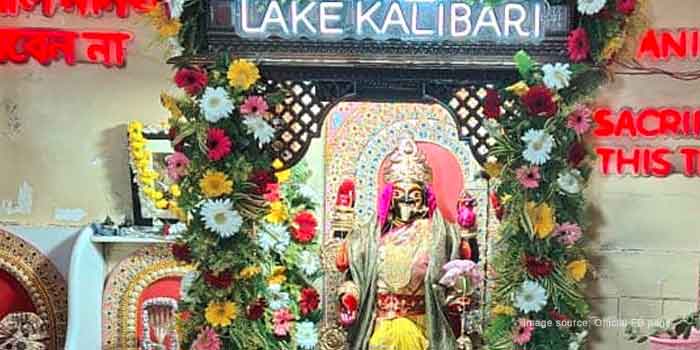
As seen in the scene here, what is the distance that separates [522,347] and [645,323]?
52 centimetres

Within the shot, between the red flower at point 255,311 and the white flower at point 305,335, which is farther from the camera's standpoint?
the white flower at point 305,335

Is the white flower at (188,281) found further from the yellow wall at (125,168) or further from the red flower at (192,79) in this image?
the red flower at (192,79)

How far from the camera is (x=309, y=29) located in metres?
3.42

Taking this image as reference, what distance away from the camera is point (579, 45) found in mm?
3311

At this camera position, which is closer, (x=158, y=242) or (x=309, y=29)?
(x=309, y=29)

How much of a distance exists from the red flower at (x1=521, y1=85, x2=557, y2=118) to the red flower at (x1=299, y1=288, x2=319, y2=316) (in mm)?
1045

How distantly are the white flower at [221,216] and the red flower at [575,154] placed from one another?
1167mm

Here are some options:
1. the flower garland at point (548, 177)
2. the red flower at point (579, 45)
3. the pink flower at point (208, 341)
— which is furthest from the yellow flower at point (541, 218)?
the pink flower at point (208, 341)

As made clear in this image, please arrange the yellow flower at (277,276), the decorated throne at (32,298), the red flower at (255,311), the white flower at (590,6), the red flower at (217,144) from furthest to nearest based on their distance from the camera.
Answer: the decorated throne at (32,298) → the yellow flower at (277,276) → the red flower at (255,311) → the red flower at (217,144) → the white flower at (590,6)

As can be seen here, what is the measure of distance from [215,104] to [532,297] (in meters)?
1.28

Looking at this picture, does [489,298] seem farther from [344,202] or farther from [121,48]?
[121,48]

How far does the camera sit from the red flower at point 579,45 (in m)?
3.31

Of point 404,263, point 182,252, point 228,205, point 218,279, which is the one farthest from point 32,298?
point 404,263

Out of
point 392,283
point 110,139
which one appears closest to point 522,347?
point 392,283
